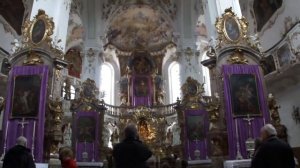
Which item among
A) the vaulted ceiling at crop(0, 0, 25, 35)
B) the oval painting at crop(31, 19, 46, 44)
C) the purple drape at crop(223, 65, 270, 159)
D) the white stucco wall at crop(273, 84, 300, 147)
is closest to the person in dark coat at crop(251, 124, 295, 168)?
the purple drape at crop(223, 65, 270, 159)

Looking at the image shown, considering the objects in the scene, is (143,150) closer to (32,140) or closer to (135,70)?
(32,140)

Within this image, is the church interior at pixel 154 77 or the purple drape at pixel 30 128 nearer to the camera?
the purple drape at pixel 30 128

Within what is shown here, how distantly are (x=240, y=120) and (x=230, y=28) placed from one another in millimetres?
3464

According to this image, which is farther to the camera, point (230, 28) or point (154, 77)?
point (154, 77)

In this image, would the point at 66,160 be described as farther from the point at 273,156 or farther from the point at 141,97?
the point at 141,97

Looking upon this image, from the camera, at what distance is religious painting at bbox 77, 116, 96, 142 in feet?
48.1

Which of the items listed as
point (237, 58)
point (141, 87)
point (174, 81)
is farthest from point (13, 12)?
point (174, 81)

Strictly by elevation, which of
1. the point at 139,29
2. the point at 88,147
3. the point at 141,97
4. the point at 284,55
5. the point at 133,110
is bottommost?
the point at 88,147

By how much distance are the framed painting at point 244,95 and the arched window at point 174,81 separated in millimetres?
13031

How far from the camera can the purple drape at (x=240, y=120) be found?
29.6 feet

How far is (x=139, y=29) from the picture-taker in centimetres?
2314

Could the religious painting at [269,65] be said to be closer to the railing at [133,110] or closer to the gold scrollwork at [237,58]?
the gold scrollwork at [237,58]

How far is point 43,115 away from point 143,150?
6.26m

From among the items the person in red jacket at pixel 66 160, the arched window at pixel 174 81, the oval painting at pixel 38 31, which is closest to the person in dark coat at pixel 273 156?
the person in red jacket at pixel 66 160
